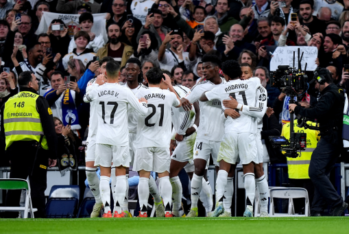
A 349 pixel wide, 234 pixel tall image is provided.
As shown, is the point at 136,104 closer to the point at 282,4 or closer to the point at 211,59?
the point at 211,59

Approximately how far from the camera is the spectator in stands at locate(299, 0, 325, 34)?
15.1m

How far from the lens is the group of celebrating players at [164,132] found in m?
10.2

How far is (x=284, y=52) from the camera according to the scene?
13641mm

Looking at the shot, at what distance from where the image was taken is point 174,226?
800 cm

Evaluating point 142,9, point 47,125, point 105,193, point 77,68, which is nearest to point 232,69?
point 105,193

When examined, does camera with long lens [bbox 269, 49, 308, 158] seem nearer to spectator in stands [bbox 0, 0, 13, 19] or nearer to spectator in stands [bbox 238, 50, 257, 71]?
spectator in stands [bbox 238, 50, 257, 71]

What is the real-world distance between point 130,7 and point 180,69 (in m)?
4.23

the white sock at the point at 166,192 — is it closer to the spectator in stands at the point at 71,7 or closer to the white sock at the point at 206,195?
the white sock at the point at 206,195

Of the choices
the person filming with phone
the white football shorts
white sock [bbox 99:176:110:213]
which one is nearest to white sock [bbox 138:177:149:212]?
the white football shorts

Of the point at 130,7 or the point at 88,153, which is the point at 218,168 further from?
the point at 130,7

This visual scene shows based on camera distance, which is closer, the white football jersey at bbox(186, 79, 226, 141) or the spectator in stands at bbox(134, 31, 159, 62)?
the white football jersey at bbox(186, 79, 226, 141)

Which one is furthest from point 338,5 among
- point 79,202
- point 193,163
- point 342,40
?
point 79,202

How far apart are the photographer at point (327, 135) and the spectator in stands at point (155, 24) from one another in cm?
506

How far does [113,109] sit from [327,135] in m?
3.75
